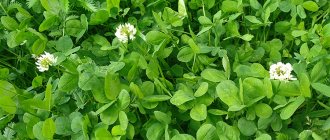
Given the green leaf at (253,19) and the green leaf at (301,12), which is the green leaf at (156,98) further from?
the green leaf at (301,12)

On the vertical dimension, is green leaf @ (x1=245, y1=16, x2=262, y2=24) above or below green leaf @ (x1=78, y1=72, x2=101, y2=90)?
above

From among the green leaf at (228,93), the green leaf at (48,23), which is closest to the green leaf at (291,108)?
the green leaf at (228,93)

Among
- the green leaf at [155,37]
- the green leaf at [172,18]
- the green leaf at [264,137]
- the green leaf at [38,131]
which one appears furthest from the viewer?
the green leaf at [172,18]

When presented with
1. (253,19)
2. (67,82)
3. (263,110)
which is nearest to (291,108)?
(263,110)

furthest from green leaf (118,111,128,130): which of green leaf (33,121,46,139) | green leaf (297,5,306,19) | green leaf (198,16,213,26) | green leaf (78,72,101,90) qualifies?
green leaf (297,5,306,19)

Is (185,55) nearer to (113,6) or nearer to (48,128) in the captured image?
(113,6)

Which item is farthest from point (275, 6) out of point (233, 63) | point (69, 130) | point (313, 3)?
point (69, 130)

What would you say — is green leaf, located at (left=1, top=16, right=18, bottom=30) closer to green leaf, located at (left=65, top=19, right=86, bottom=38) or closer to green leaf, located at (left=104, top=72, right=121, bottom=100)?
green leaf, located at (left=65, top=19, right=86, bottom=38)
